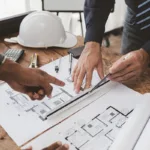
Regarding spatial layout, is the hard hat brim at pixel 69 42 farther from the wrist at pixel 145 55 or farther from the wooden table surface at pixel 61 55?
the wrist at pixel 145 55

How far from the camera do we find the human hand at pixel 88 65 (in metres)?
0.78

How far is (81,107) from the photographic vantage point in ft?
2.29

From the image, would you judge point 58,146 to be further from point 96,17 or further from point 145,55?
point 96,17

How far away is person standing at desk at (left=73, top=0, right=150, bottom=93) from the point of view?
2.58 ft

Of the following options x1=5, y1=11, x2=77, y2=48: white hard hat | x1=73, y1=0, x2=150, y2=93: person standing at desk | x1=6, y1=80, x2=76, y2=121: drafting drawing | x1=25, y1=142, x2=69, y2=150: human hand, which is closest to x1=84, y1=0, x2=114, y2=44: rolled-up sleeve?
x1=73, y1=0, x2=150, y2=93: person standing at desk

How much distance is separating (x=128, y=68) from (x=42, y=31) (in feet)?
1.17

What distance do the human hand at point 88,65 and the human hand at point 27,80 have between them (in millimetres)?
101

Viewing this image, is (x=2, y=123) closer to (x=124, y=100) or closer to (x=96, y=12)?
(x=124, y=100)

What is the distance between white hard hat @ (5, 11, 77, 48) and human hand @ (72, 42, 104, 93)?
13 cm

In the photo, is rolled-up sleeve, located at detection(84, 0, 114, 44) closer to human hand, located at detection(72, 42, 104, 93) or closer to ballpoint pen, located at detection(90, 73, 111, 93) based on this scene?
human hand, located at detection(72, 42, 104, 93)

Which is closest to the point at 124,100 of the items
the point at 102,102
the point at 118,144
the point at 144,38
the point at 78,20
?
the point at 102,102

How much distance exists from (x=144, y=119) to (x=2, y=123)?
358 mm

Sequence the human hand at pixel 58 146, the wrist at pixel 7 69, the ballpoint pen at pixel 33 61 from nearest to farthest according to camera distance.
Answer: the human hand at pixel 58 146 → the wrist at pixel 7 69 → the ballpoint pen at pixel 33 61

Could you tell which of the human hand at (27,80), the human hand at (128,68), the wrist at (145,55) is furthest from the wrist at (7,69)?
the wrist at (145,55)
